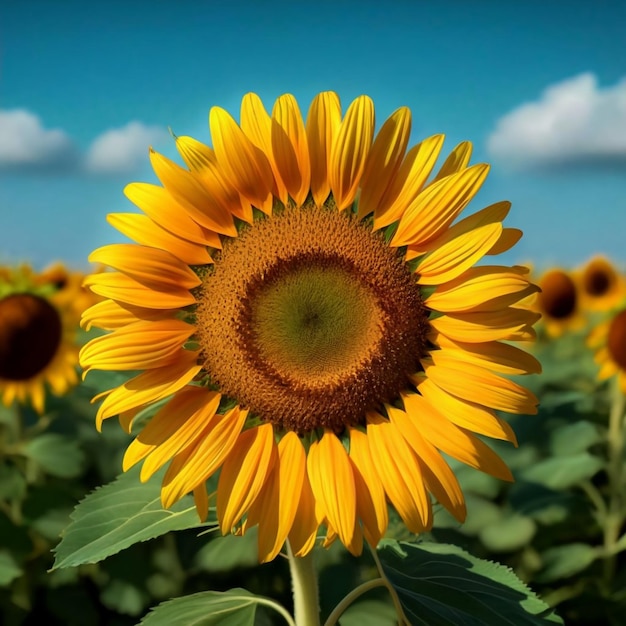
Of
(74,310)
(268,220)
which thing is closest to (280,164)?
(268,220)

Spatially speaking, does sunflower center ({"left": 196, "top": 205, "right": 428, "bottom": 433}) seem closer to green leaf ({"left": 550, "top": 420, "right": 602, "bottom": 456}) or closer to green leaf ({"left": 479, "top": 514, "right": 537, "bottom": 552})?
green leaf ({"left": 479, "top": 514, "right": 537, "bottom": 552})

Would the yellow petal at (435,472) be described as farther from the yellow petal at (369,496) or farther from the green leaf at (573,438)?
the green leaf at (573,438)

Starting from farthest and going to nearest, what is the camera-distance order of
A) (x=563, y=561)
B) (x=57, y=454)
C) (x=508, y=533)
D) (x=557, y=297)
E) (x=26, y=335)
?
(x=557, y=297) → (x=26, y=335) → (x=57, y=454) → (x=563, y=561) → (x=508, y=533)

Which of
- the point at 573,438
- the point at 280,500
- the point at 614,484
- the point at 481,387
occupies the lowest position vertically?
the point at 614,484

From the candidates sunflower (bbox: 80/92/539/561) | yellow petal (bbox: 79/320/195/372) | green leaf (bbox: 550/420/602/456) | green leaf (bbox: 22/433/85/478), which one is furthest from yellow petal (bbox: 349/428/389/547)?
green leaf (bbox: 550/420/602/456)

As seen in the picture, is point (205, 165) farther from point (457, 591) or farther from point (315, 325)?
point (457, 591)

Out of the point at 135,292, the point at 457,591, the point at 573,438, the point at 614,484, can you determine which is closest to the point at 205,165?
the point at 135,292
